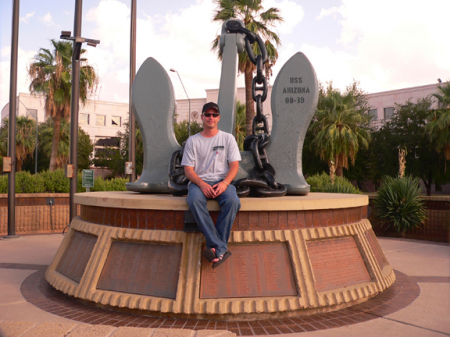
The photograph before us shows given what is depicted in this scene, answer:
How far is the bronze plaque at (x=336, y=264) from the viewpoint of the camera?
4.07 meters

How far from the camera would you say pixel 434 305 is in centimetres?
413

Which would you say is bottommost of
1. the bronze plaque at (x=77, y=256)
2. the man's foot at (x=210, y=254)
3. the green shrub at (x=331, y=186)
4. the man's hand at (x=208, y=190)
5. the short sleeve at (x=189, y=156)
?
the bronze plaque at (x=77, y=256)

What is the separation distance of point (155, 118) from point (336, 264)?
2.92 m

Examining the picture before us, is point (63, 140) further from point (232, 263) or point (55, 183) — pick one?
point (232, 263)

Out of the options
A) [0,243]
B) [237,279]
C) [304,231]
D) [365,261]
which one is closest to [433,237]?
[365,261]

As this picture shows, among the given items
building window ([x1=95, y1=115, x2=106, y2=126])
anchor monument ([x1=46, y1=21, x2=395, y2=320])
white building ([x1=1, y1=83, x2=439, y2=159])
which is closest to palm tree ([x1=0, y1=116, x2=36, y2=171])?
white building ([x1=1, y1=83, x2=439, y2=159])

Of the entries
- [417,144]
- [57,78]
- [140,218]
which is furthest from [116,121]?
[140,218]

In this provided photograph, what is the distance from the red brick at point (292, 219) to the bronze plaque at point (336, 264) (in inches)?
9.4

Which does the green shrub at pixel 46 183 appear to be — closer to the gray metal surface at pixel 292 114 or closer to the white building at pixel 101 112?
the gray metal surface at pixel 292 114

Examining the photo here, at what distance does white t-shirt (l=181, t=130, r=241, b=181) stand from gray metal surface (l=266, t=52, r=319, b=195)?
1439 millimetres

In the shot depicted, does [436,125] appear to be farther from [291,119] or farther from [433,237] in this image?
[291,119]

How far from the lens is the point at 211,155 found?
398cm

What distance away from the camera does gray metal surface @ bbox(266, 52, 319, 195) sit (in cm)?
521

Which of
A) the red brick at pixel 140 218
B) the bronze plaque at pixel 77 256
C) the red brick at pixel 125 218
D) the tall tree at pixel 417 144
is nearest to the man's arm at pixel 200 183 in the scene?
the red brick at pixel 140 218
